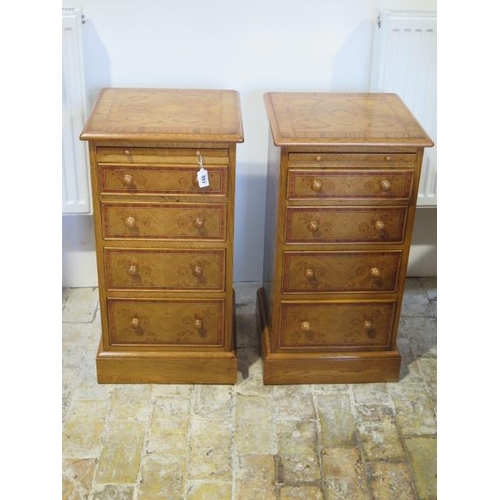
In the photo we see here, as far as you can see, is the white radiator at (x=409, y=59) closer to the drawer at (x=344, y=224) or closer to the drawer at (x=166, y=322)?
the drawer at (x=344, y=224)

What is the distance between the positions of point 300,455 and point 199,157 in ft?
3.28

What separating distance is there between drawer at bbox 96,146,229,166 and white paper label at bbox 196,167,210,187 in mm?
29

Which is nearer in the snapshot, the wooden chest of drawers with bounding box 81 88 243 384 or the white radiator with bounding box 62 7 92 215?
the wooden chest of drawers with bounding box 81 88 243 384

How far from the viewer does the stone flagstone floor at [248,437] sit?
220 centimetres

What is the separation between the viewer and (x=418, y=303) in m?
3.14

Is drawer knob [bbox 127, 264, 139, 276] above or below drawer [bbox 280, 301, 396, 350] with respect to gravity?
above

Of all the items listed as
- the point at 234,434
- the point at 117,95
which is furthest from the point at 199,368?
the point at 117,95

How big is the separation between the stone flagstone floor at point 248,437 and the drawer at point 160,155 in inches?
33.7

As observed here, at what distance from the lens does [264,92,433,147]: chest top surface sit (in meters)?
2.26

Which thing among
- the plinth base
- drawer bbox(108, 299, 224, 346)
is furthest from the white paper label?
the plinth base

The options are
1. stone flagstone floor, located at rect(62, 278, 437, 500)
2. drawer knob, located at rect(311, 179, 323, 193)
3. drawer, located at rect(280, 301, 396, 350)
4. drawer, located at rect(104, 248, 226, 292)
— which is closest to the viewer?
stone flagstone floor, located at rect(62, 278, 437, 500)

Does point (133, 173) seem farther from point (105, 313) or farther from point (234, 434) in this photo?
point (234, 434)

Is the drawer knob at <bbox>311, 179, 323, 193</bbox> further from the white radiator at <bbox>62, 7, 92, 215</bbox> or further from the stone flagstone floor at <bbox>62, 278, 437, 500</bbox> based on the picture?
the white radiator at <bbox>62, 7, 92, 215</bbox>

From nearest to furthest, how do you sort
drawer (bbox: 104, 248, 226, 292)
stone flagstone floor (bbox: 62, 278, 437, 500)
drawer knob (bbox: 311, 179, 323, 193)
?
stone flagstone floor (bbox: 62, 278, 437, 500), drawer knob (bbox: 311, 179, 323, 193), drawer (bbox: 104, 248, 226, 292)
